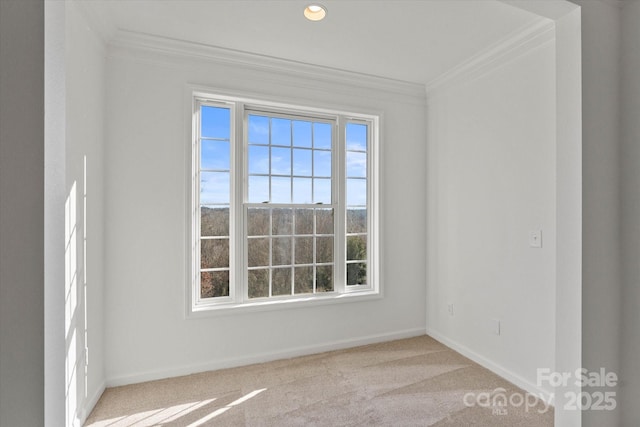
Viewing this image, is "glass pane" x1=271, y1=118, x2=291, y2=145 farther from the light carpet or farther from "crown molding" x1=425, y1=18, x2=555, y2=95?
the light carpet

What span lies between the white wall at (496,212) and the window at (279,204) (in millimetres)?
696

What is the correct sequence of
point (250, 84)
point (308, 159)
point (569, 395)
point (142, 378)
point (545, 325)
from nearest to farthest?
1. point (569, 395)
2. point (545, 325)
3. point (142, 378)
4. point (250, 84)
5. point (308, 159)

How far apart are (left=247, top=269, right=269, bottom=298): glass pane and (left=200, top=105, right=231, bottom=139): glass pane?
124 cm

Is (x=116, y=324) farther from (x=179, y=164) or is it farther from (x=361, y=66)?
(x=361, y=66)

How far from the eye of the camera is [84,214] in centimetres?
199

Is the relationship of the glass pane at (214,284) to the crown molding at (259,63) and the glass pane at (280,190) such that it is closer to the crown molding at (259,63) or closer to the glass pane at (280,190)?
the glass pane at (280,190)

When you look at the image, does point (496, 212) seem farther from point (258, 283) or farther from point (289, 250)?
point (258, 283)

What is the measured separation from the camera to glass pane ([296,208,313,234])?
3074mm

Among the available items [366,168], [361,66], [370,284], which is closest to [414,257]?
[370,284]

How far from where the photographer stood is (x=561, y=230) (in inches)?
67.7

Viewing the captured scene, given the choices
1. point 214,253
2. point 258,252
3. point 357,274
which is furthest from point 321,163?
point 214,253

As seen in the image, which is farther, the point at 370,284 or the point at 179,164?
the point at 370,284

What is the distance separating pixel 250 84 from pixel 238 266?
1583mm
